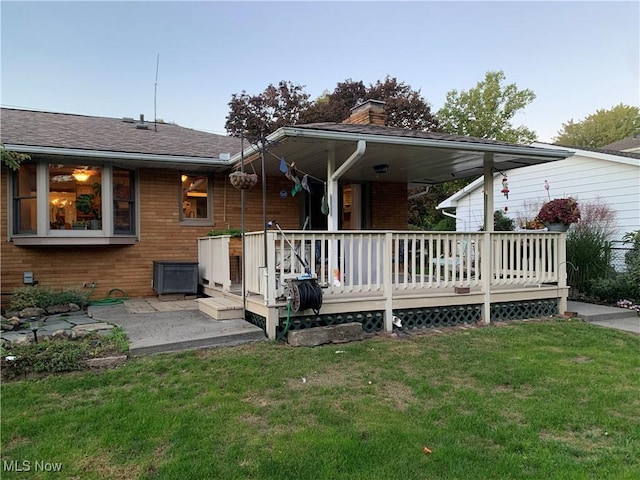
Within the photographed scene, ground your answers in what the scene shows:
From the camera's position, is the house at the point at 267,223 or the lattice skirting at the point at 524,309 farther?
the lattice skirting at the point at 524,309

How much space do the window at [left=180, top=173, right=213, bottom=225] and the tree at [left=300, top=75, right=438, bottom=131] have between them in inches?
529

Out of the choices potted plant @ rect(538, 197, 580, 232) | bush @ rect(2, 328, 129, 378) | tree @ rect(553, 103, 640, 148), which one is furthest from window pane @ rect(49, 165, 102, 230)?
tree @ rect(553, 103, 640, 148)

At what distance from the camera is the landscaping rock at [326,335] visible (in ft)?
16.9

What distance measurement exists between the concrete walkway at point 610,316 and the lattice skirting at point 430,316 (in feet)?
1.78

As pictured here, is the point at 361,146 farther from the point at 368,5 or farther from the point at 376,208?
the point at 368,5

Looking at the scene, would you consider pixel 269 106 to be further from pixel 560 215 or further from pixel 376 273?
pixel 376 273

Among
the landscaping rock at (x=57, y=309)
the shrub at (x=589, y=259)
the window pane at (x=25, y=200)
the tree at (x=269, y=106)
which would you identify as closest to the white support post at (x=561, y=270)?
the shrub at (x=589, y=259)

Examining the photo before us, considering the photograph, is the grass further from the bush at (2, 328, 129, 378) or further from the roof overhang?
the roof overhang

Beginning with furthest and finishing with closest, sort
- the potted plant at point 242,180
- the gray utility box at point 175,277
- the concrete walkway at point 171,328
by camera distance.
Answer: the gray utility box at point 175,277 < the potted plant at point 242,180 < the concrete walkway at point 171,328

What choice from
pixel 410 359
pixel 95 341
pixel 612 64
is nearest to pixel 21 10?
pixel 95 341

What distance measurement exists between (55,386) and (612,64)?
16.8m

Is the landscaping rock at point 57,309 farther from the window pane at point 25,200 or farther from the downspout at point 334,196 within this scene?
the downspout at point 334,196

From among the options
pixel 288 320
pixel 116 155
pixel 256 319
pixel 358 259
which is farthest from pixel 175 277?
pixel 358 259

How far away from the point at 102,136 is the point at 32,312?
3.89m
